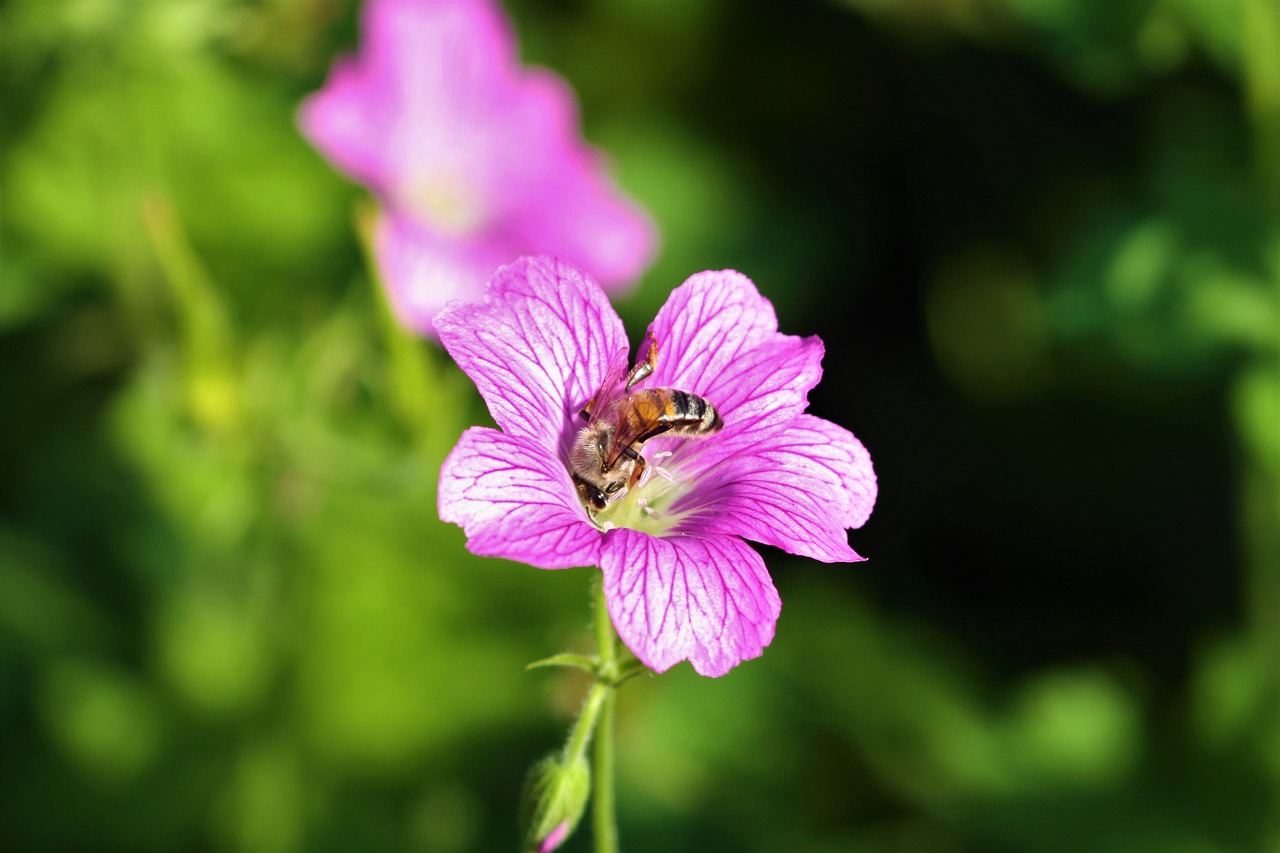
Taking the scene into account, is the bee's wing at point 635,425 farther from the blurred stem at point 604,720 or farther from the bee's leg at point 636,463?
the blurred stem at point 604,720

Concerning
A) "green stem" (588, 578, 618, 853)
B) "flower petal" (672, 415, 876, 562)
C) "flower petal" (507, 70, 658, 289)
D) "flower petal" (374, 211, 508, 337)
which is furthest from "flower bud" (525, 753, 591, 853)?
"flower petal" (507, 70, 658, 289)

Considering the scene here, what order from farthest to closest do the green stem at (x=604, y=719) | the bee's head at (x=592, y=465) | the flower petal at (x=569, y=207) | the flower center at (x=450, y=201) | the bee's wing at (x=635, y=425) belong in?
the flower center at (x=450, y=201) → the flower petal at (x=569, y=207) → the bee's head at (x=592, y=465) → the bee's wing at (x=635, y=425) → the green stem at (x=604, y=719)

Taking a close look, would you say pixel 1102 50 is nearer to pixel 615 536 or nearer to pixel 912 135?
pixel 912 135

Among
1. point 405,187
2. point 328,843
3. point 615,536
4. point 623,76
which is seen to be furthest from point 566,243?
point 615,536

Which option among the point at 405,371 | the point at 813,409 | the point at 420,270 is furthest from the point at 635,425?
the point at 813,409

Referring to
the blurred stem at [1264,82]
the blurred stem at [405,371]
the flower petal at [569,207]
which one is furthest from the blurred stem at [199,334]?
the blurred stem at [1264,82]

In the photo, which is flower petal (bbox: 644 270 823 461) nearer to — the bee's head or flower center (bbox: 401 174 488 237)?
the bee's head
